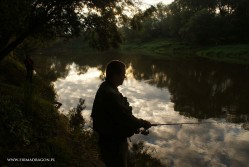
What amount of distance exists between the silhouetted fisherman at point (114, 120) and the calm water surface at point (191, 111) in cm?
707

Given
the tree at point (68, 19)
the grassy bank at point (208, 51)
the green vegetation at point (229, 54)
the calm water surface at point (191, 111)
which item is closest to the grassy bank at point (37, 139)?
the tree at point (68, 19)

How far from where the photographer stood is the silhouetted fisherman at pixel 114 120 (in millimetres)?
4863

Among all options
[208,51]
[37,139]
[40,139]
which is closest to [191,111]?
[40,139]

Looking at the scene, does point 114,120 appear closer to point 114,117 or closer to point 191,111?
point 114,117

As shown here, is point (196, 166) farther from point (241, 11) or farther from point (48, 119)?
point (241, 11)

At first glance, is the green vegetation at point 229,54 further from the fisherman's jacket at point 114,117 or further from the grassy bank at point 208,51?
the fisherman's jacket at point 114,117

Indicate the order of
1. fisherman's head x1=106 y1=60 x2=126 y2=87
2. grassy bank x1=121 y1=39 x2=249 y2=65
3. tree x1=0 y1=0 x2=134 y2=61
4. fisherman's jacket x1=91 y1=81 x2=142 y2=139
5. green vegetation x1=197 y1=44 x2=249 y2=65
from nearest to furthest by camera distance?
fisherman's jacket x1=91 y1=81 x2=142 y2=139 < fisherman's head x1=106 y1=60 x2=126 y2=87 < tree x1=0 y1=0 x2=134 y2=61 < green vegetation x1=197 y1=44 x2=249 y2=65 < grassy bank x1=121 y1=39 x2=249 y2=65

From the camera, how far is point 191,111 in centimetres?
1981

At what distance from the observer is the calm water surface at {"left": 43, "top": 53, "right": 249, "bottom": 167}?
41.8ft

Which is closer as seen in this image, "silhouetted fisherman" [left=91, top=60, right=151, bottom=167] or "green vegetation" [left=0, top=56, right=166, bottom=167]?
"silhouetted fisherman" [left=91, top=60, right=151, bottom=167]

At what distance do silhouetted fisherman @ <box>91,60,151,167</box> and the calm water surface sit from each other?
278 inches

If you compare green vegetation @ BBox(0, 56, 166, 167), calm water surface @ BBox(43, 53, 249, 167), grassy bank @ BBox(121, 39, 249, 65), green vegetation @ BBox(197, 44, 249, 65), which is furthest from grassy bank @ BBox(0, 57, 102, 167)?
green vegetation @ BBox(197, 44, 249, 65)

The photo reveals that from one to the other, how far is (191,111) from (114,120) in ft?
51.1

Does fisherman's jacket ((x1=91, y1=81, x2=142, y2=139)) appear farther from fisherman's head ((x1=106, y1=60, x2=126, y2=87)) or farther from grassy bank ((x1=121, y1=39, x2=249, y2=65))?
grassy bank ((x1=121, y1=39, x2=249, y2=65))
